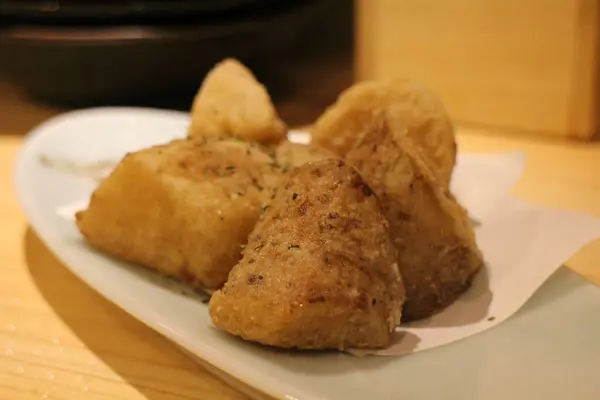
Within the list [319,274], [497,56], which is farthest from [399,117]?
[497,56]

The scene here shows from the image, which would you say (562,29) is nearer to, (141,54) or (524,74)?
(524,74)

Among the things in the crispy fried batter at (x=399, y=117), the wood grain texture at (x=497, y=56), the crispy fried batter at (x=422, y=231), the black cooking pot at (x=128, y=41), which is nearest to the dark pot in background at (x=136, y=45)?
the black cooking pot at (x=128, y=41)

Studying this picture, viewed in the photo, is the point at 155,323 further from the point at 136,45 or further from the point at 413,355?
the point at 136,45

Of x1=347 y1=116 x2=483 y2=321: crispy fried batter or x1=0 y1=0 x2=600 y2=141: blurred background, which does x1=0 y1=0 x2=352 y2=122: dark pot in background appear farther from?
x1=347 y1=116 x2=483 y2=321: crispy fried batter

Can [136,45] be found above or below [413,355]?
above

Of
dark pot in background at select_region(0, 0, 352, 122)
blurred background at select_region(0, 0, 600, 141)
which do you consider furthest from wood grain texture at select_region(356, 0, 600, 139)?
dark pot in background at select_region(0, 0, 352, 122)

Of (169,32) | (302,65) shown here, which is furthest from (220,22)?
(302,65)
